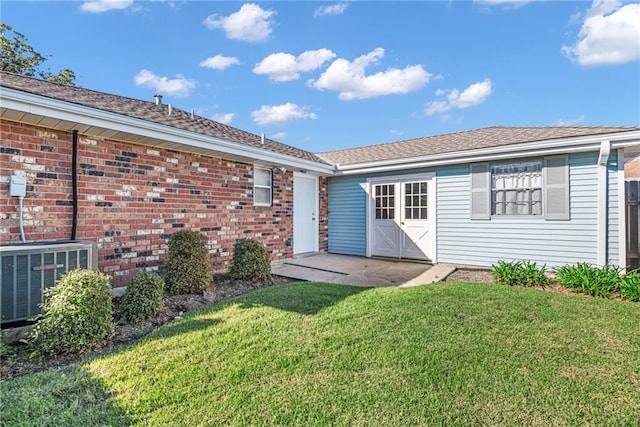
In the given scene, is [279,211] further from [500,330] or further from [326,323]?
[500,330]

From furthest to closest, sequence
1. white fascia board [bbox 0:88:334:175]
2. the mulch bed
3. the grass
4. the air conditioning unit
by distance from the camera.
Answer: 1. white fascia board [bbox 0:88:334:175]
2. the air conditioning unit
3. the mulch bed
4. the grass

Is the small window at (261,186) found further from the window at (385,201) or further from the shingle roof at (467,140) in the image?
the window at (385,201)

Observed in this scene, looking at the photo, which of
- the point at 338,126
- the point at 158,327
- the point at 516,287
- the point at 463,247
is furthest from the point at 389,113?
the point at 158,327

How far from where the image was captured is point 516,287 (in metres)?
5.55

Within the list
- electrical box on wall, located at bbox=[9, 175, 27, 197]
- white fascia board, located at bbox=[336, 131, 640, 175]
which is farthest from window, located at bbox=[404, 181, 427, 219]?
electrical box on wall, located at bbox=[9, 175, 27, 197]

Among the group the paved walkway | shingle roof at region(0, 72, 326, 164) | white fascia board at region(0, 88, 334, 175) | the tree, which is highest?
the tree

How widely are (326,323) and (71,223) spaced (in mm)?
3939

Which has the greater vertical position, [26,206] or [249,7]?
[249,7]

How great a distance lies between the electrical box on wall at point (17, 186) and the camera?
408cm

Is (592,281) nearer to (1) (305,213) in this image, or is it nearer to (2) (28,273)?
(1) (305,213)

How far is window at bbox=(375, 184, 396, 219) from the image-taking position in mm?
9008

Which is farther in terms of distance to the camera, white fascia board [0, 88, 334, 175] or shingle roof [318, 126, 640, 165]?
shingle roof [318, 126, 640, 165]

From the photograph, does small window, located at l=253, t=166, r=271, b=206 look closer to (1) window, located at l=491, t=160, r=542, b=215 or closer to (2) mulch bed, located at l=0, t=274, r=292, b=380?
(2) mulch bed, located at l=0, t=274, r=292, b=380

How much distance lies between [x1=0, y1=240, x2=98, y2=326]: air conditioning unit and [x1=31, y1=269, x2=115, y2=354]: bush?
0.51 feet
